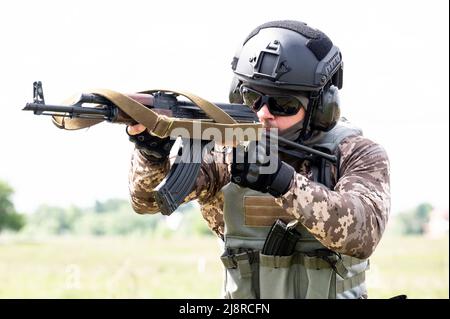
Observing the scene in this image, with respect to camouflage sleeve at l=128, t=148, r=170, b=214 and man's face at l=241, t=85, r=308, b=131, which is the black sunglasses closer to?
man's face at l=241, t=85, r=308, b=131

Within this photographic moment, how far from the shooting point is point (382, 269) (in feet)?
48.1

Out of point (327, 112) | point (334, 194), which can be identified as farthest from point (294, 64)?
point (334, 194)

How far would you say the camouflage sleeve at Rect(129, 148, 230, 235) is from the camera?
17.9ft

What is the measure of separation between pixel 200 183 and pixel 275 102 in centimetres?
59

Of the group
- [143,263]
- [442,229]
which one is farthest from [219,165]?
[442,229]

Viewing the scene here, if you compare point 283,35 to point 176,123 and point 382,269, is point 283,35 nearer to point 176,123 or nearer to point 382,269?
point 176,123

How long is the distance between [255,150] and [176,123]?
Answer: 416 millimetres

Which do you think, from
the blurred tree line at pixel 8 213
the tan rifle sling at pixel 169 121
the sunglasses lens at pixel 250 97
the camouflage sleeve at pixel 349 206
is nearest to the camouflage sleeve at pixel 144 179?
the tan rifle sling at pixel 169 121

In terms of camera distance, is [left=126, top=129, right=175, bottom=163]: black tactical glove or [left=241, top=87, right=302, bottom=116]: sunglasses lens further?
[left=241, top=87, right=302, bottom=116]: sunglasses lens

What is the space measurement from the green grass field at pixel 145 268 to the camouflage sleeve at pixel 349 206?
20.6 ft

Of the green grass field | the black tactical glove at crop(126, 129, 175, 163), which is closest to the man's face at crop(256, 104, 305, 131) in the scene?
the black tactical glove at crop(126, 129, 175, 163)

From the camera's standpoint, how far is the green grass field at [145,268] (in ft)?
39.7

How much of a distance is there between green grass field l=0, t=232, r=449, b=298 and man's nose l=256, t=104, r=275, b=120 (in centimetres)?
616

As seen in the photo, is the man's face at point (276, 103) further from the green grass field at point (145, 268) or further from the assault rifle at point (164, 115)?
the green grass field at point (145, 268)
